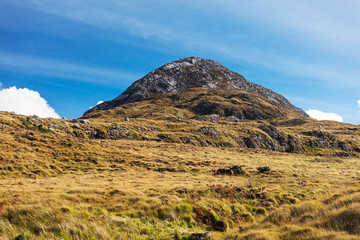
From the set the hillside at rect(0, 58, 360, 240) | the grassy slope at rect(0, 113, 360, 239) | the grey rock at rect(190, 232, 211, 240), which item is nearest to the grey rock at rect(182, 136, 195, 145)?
the hillside at rect(0, 58, 360, 240)

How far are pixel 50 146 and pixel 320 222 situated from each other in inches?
1517

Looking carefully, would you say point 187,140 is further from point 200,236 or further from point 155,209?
point 200,236

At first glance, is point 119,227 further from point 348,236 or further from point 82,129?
point 82,129

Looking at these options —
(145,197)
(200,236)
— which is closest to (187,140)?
(145,197)

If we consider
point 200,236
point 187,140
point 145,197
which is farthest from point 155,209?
point 187,140

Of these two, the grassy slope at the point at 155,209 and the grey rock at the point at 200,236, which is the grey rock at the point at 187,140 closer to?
the grassy slope at the point at 155,209

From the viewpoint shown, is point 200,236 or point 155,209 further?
point 155,209

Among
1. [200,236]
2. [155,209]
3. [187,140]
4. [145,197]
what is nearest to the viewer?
[200,236]

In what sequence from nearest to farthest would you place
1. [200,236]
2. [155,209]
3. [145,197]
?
[200,236] → [155,209] → [145,197]

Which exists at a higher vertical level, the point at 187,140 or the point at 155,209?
the point at 187,140

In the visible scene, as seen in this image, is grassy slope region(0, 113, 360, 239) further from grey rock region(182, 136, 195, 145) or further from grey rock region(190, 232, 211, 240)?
grey rock region(182, 136, 195, 145)

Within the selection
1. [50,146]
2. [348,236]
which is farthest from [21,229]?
[50,146]

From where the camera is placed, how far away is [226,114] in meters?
176

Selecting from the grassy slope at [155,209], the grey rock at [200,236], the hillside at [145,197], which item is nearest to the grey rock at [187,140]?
the hillside at [145,197]
